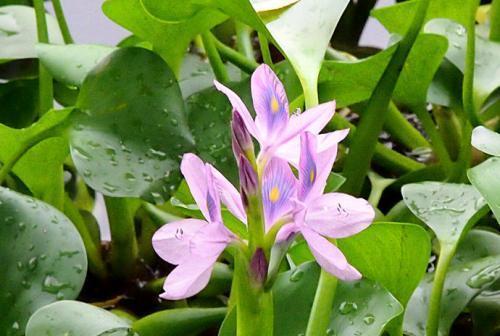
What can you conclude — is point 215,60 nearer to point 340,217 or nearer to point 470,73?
point 470,73

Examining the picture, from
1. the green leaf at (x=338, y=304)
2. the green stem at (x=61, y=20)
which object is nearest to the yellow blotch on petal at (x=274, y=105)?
the green leaf at (x=338, y=304)

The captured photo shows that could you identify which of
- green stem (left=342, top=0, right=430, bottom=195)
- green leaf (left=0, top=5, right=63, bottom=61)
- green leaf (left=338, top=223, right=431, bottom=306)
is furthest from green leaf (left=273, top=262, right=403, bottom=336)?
green leaf (left=0, top=5, right=63, bottom=61)

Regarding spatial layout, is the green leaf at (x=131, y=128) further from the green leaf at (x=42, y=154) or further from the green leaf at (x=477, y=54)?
the green leaf at (x=477, y=54)

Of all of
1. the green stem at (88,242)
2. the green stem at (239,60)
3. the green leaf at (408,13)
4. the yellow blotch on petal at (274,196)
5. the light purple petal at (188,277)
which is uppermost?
the yellow blotch on petal at (274,196)

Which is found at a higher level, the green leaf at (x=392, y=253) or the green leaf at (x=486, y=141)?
the green leaf at (x=486, y=141)

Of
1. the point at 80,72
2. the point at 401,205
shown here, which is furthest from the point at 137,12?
the point at 401,205

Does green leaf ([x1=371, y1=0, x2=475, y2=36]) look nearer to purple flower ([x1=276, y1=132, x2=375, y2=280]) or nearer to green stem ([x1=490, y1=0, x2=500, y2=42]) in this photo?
green stem ([x1=490, y1=0, x2=500, y2=42])

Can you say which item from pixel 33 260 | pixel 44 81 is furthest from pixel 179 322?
pixel 44 81
